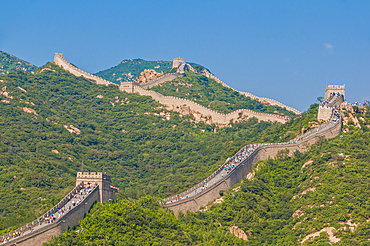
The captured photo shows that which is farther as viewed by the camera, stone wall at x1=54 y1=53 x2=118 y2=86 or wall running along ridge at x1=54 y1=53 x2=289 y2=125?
stone wall at x1=54 y1=53 x2=118 y2=86

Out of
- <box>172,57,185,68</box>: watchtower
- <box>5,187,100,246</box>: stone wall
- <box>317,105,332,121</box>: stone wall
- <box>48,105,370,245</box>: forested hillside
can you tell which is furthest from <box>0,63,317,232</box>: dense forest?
<box>172,57,185,68</box>: watchtower

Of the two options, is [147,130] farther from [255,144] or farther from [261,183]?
[261,183]

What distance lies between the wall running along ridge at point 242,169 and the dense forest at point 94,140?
3.89m

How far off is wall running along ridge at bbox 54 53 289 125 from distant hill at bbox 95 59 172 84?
39.5 meters

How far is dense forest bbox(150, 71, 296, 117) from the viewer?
106m

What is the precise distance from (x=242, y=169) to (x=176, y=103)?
39.5 meters

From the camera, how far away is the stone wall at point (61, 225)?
147ft

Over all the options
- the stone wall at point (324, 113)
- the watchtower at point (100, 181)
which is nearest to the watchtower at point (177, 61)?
the stone wall at point (324, 113)

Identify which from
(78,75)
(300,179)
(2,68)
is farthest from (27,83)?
(300,179)

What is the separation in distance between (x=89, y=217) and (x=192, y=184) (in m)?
16.0

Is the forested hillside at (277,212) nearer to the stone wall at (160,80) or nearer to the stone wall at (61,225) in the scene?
the stone wall at (61,225)

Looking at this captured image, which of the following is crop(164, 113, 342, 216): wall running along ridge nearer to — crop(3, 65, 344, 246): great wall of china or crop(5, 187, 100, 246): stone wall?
crop(3, 65, 344, 246): great wall of china

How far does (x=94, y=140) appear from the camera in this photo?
302 feet

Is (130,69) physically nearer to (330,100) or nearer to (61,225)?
(330,100)
